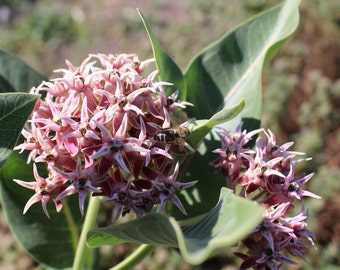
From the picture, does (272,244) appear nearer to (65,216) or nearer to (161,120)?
(161,120)

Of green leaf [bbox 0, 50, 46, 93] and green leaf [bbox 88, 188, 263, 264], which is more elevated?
green leaf [bbox 0, 50, 46, 93]

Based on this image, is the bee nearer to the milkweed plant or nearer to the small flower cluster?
the milkweed plant

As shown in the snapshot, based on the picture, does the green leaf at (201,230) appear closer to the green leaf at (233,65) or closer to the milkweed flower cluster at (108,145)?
the milkweed flower cluster at (108,145)

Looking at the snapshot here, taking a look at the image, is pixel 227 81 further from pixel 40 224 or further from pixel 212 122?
pixel 40 224

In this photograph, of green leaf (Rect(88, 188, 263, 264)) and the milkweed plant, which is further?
the milkweed plant

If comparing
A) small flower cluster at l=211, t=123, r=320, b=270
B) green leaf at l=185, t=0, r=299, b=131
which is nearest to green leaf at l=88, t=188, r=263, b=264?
small flower cluster at l=211, t=123, r=320, b=270

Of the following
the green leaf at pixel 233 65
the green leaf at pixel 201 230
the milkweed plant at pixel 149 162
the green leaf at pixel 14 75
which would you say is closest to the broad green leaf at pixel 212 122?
the milkweed plant at pixel 149 162
